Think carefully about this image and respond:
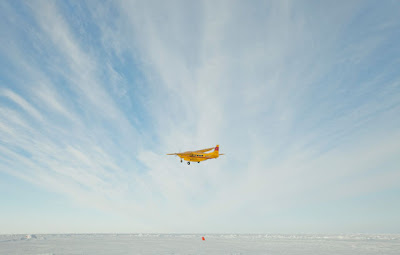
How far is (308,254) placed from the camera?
→ 1826 inches

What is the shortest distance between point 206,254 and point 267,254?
12544mm

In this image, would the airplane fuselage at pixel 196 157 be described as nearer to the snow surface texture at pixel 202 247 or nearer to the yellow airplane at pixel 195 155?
the yellow airplane at pixel 195 155

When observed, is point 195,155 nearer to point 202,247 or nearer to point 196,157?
point 196,157

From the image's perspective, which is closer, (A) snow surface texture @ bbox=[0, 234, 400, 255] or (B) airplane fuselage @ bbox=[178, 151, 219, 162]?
(B) airplane fuselage @ bbox=[178, 151, 219, 162]

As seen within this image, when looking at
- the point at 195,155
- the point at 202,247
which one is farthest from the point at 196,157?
the point at 202,247

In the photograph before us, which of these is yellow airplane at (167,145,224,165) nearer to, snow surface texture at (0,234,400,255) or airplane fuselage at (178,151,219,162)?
airplane fuselage at (178,151,219,162)

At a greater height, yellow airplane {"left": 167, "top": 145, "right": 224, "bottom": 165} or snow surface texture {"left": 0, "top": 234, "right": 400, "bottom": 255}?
yellow airplane {"left": 167, "top": 145, "right": 224, "bottom": 165}

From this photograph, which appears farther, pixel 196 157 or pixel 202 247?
pixel 202 247

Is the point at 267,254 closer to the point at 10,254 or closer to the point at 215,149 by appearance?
the point at 215,149

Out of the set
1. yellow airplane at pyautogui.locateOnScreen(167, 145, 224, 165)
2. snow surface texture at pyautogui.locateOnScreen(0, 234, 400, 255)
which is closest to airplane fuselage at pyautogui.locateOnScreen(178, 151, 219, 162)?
yellow airplane at pyautogui.locateOnScreen(167, 145, 224, 165)

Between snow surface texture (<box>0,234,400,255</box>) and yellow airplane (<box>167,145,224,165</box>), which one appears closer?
yellow airplane (<box>167,145,224,165</box>)

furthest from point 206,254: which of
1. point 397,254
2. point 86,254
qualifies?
point 397,254

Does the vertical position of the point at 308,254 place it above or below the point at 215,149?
below

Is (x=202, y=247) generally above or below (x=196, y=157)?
below
